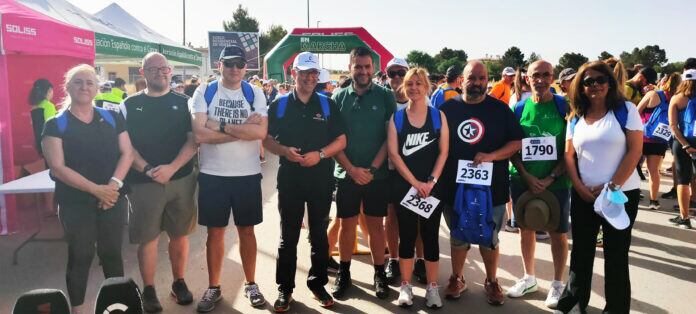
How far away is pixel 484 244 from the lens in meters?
3.41

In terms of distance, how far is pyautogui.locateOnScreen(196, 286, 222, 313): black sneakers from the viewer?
11.5 ft

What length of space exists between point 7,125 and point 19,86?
1717 mm

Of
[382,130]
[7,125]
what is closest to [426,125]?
[382,130]

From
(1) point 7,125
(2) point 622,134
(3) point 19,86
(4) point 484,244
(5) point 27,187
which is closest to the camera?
(2) point 622,134

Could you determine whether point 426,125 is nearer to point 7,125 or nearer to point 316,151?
point 316,151

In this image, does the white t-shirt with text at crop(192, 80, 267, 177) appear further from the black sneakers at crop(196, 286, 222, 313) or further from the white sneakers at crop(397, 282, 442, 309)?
the white sneakers at crop(397, 282, 442, 309)

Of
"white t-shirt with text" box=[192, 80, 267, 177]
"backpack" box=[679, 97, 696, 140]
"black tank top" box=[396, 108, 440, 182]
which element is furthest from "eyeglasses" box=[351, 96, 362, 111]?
"backpack" box=[679, 97, 696, 140]

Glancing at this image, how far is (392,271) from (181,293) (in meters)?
1.81

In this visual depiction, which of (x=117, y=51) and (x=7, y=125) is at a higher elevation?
(x=117, y=51)

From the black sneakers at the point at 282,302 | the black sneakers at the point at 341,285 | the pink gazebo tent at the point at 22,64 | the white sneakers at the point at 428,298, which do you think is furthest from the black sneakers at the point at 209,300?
the pink gazebo tent at the point at 22,64

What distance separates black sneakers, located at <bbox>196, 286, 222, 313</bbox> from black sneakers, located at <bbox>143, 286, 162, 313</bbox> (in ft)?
1.00

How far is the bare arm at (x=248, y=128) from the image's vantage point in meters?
3.33

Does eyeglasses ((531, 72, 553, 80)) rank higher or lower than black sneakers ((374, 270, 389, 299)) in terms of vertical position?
higher

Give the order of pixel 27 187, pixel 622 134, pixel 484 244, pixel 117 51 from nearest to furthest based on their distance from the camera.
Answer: pixel 622 134
pixel 484 244
pixel 27 187
pixel 117 51
